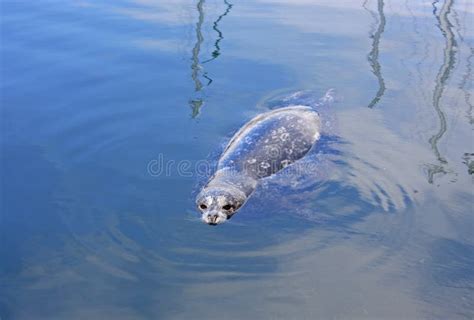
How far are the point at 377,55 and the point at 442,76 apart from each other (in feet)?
4.26

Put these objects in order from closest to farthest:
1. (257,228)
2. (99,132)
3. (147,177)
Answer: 1. (257,228)
2. (147,177)
3. (99,132)

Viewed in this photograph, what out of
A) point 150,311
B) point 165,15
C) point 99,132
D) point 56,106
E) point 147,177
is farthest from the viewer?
point 165,15

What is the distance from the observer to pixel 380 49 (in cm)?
924

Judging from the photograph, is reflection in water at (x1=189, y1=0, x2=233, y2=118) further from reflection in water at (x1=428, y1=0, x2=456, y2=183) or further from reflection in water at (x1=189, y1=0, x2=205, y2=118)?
reflection in water at (x1=428, y1=0, x2=456, y2=183)

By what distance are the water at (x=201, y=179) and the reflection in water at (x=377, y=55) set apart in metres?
0.04

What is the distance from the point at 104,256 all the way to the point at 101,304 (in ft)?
1.78

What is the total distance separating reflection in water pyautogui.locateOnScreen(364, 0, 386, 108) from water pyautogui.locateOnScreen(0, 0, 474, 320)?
4 cm

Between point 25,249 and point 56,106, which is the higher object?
point 56,106

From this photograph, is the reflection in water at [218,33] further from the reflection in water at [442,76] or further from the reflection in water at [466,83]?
the reflection in water at [466,83]

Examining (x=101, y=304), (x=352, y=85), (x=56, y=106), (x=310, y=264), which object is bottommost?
(x=101, y=304)

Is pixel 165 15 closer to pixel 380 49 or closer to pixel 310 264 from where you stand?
pixel 380 49

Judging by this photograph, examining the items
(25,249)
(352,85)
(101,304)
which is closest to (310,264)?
(101,304)

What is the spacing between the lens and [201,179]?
550 centimetres

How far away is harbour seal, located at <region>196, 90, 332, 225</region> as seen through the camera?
16.4ft
